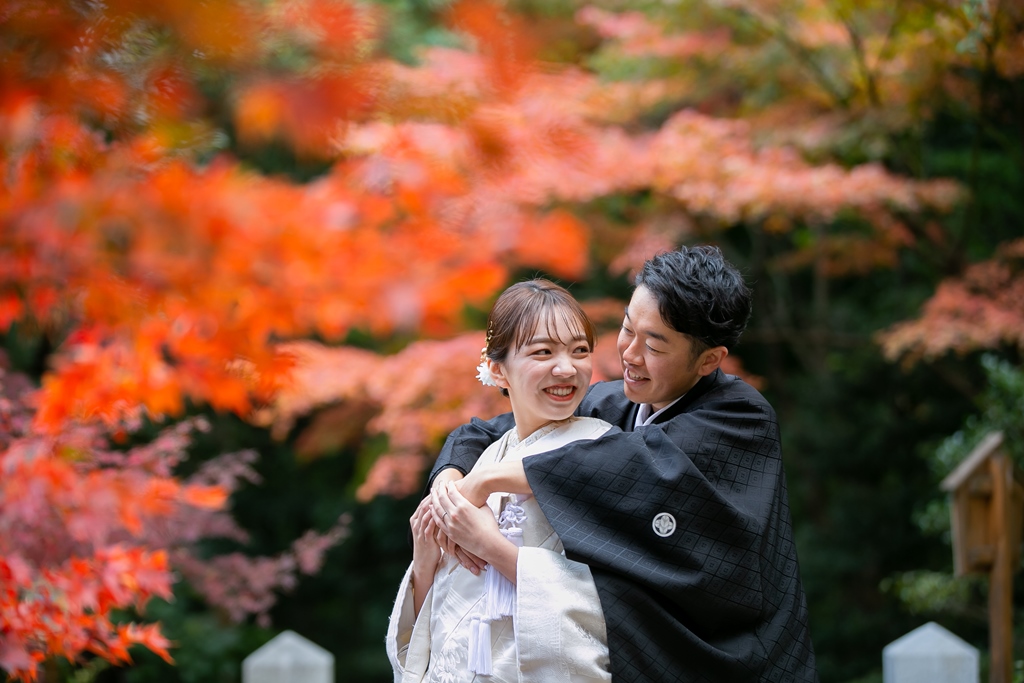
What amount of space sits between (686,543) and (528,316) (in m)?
0.57

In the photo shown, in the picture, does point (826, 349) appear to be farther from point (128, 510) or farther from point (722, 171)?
point (128, 510)

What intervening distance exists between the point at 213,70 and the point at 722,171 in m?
4.42

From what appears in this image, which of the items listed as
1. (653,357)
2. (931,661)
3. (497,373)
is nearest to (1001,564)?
(931,661)

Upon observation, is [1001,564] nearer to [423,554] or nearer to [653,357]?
[653,357]

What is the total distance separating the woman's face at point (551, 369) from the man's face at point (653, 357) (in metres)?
0.11

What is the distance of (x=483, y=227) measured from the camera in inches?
201

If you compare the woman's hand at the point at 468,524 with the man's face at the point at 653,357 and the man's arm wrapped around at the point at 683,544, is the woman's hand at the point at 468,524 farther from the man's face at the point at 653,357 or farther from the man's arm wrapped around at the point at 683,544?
the man's face at the point at 653,357

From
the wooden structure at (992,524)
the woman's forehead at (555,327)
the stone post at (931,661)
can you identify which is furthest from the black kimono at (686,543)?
the wooden structure at (992,524)

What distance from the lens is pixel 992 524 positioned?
4047mm

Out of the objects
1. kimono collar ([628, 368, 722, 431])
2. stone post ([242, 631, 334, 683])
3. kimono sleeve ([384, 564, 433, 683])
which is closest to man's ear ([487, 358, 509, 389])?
kimono collar ([628, 368, 722, 431])

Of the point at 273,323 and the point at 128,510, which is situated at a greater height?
the point at 273,323

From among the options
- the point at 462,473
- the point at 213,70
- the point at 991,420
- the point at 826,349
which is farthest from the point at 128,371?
the point at 826,349

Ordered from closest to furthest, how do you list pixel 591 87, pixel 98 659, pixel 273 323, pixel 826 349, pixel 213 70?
pixel 213 70, pixel 273 323, pixel 98 659, pixel 591 87, pixel 826 349

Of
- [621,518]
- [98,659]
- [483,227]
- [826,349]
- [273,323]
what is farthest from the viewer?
[826,349]
